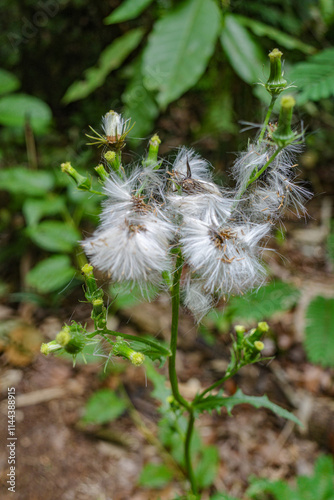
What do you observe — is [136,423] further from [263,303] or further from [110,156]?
[110,156]

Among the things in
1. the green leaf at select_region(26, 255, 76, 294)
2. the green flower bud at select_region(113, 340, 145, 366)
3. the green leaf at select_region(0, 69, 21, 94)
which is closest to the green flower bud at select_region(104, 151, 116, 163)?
the green flower bud at select_region(113, 340, 145, 366)

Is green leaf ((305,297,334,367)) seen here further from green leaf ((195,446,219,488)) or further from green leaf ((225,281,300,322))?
green leaf ((195,446,219,488))

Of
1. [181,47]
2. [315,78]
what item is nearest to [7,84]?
[181,47]

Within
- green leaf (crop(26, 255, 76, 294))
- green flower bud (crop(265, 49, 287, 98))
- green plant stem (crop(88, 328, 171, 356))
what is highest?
green flower bud (crop(265, 49, 287, 98))

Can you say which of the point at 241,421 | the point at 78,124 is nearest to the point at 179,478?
the point at 241,421

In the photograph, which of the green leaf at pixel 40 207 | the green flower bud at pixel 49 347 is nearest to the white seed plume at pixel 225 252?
the green flower bud at pixel 49 347

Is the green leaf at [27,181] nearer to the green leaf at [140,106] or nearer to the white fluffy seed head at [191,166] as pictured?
the green leaf at [140,106]

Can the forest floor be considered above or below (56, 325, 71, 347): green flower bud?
below
